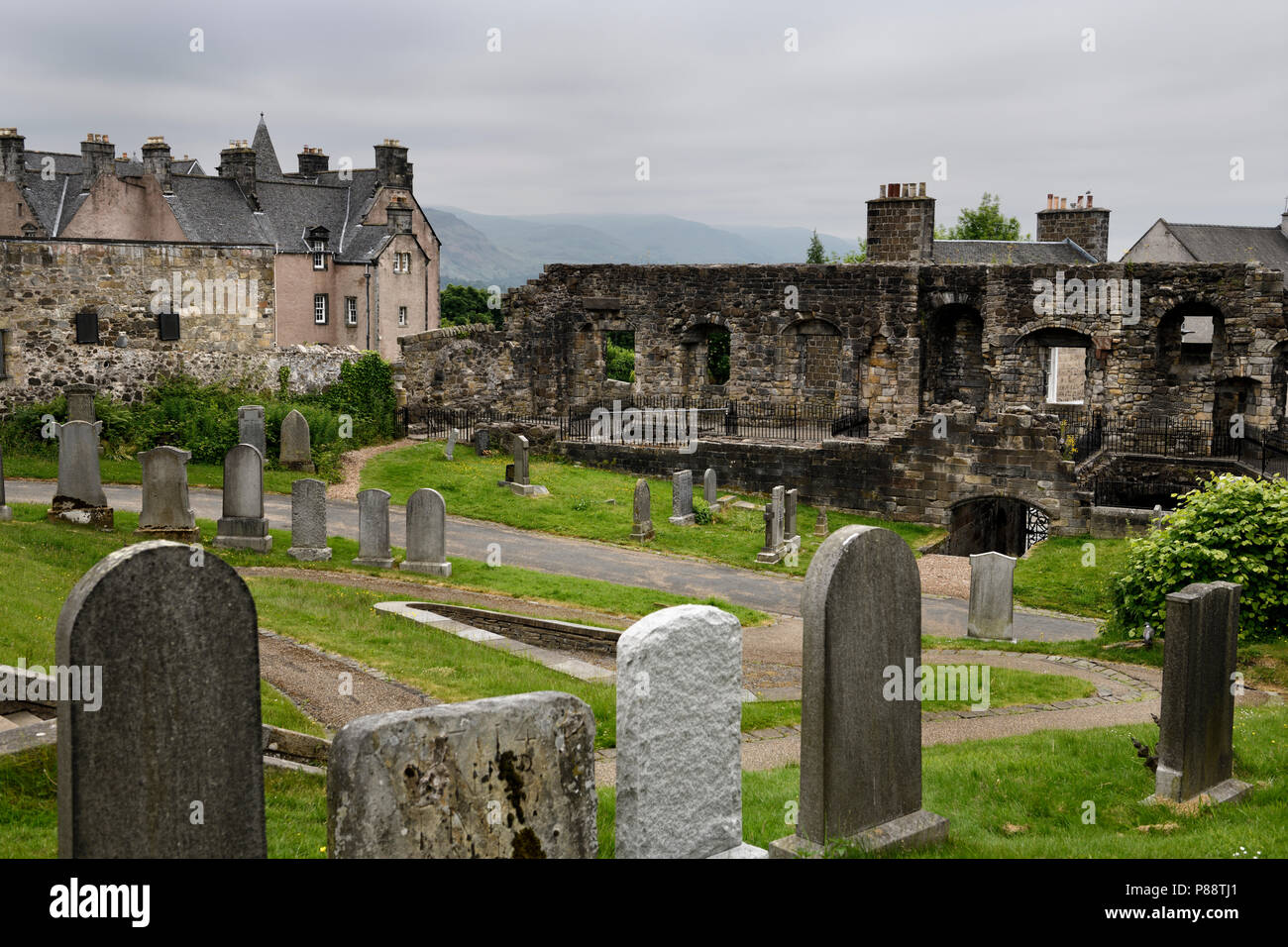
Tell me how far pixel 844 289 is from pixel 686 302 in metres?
4.66

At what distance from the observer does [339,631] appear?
13.1 m

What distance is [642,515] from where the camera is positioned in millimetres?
22484

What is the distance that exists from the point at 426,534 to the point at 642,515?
5.61m

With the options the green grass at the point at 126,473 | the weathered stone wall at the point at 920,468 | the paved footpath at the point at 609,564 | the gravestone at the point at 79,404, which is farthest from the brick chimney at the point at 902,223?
the gravestone at the point at 79,404

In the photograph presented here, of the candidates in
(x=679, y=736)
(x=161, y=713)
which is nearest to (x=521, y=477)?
(x=679, y=736)

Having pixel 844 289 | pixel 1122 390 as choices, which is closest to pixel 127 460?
pixel 844 289

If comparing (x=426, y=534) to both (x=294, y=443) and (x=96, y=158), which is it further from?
(x=96, y=158)

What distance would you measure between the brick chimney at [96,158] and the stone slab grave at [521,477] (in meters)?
23.9

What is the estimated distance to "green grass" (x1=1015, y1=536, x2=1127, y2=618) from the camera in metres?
19.2

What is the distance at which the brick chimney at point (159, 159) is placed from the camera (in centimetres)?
4278

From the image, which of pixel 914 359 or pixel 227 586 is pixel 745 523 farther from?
pixel 227 586

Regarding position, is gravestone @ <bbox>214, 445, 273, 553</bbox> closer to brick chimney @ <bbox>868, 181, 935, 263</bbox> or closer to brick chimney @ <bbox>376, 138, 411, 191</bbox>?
brick chimney @ <bbox>868, 181, 935, 263</bbox>

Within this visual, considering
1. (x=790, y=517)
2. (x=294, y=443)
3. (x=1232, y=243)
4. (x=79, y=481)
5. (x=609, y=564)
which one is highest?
(x=1232, y=243)

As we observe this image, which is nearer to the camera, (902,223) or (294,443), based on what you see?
(294,443)
